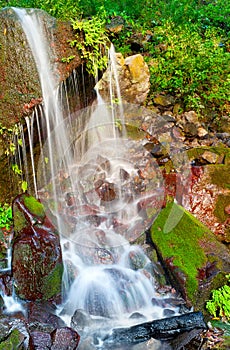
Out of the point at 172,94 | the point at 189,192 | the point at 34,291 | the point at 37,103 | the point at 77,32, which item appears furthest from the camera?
the point at 172,94

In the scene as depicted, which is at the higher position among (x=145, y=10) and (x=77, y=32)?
(x=145, y=10)

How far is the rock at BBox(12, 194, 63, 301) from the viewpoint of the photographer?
212 inches

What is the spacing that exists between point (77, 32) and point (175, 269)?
4.89 metres

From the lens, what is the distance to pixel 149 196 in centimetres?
741

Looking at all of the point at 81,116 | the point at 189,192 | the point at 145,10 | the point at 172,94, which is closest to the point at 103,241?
the point at 189,192

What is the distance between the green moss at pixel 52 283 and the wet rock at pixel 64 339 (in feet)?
3.35

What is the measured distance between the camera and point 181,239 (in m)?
6.17

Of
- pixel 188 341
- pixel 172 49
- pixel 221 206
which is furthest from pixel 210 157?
pixel 188 341

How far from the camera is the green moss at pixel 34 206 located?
6137 mm

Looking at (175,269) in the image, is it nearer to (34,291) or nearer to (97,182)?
(34,291)

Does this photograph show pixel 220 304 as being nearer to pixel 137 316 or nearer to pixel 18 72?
pixel 137 316

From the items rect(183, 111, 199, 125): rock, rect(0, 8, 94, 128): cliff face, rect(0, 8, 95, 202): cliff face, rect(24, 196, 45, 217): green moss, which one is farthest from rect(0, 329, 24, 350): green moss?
rect(183, 111, 199, 125): rock

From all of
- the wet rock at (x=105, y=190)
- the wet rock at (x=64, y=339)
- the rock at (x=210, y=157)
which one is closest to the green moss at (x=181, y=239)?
the wet rock at (x=105, y=190)

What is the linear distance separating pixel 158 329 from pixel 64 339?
128cm
